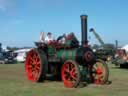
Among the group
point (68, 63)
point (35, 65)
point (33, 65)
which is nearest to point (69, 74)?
point (68, 63)

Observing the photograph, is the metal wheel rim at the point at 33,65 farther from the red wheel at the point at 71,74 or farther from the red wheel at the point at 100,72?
the red wheel at the point at 100,72

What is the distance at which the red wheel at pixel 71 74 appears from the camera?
12.3 m

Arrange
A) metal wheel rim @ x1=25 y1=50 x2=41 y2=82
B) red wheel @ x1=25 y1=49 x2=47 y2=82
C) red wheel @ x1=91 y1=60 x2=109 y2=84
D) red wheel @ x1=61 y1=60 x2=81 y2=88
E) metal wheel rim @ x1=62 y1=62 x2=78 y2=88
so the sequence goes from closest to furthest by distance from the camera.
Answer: red wheel @ x1=61 y1=60 x2=81 y2=88
metal wheel rim @ x1=62 y1=62 x2=78 y2=88
red wheel @ x1=91 y1=60 x2=109 y2=84
red wheel @ x1=25 y1=49 x2=47 y2=82
metal wheel rim @ x1=25 y1=50 x2=41 y2=82

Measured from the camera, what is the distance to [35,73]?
579 inches

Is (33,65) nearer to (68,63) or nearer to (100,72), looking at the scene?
(68,63)

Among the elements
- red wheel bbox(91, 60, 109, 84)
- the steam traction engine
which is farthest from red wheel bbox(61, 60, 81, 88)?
red wheel bbox(91, 60, 109, 84)

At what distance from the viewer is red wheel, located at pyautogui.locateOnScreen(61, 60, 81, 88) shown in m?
12.3

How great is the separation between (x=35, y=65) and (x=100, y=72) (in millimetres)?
2786

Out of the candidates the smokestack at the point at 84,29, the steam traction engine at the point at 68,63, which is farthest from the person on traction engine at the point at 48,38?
the smokestack at the point at 84,29

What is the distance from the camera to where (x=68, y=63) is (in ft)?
42.5

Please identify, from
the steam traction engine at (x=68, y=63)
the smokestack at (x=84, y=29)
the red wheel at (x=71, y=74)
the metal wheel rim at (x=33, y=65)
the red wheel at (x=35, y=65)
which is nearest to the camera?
the red wheel at (x=71, y=74)

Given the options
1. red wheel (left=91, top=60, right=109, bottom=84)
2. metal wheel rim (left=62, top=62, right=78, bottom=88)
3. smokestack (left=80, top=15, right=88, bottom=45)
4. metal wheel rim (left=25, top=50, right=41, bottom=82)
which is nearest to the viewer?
metal wheel rim (left=62, top=62, right=78, bottom=88)

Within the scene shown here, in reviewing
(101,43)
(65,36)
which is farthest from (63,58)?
(101,43)

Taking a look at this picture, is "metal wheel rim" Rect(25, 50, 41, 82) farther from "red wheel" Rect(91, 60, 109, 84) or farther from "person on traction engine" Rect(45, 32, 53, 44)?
"red wheel" Rect(91, 60, 109, 84)
